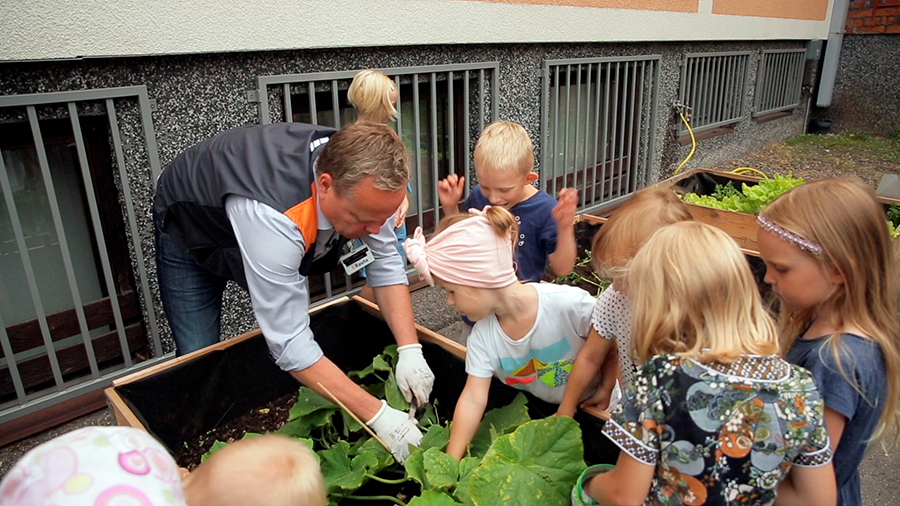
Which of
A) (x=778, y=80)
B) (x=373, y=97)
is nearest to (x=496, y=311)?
(x=373, y=97)

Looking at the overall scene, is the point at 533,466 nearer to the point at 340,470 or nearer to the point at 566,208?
the point at 340,470

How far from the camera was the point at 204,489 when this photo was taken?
3.04ft

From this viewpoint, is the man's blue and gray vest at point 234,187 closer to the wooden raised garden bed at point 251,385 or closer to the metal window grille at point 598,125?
the wooden raised garden bed at point 251,385

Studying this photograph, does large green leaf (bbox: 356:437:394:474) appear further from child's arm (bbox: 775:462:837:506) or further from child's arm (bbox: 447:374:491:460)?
child's arm (bbox: 775:462:837:506)

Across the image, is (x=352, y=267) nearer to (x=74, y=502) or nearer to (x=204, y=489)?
(x=204, y=489)

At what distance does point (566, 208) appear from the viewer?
217 cm

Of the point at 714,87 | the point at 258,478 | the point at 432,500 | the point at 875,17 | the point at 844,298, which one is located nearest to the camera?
the point at 258,478

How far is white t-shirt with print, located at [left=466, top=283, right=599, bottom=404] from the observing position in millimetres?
1823

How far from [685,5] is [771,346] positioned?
6151mm

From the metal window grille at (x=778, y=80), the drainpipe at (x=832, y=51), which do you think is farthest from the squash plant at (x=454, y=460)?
the drainpipe at (x=832, y=51)

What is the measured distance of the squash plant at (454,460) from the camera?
1.44 m

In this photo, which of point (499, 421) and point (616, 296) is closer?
point (616, 296)

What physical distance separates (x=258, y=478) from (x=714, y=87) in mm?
7806

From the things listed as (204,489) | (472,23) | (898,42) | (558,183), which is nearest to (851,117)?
(898,42)
